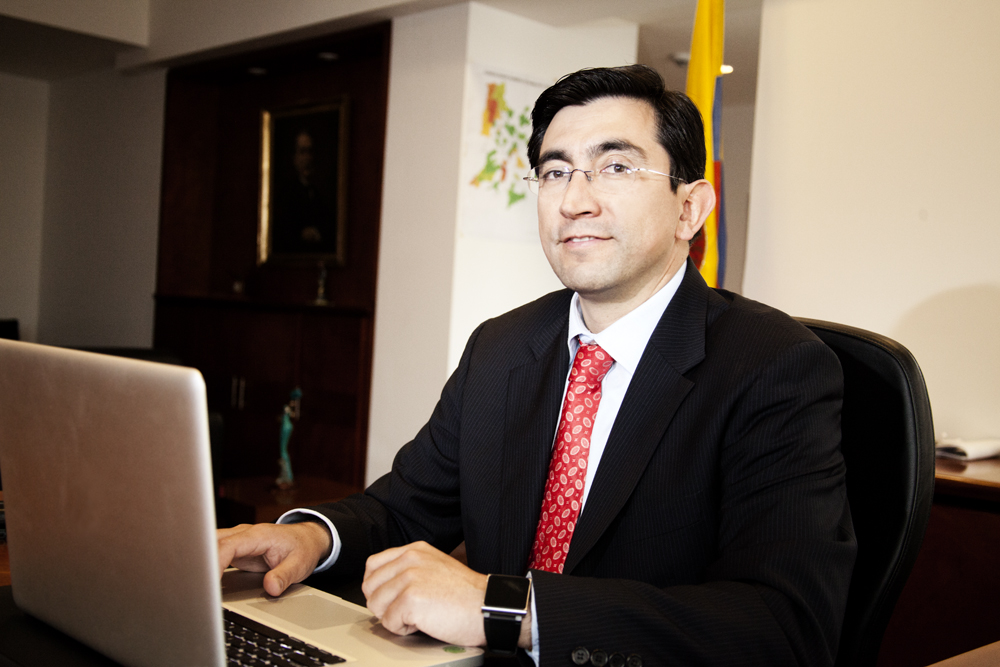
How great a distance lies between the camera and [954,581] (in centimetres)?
216

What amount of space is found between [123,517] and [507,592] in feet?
1.33

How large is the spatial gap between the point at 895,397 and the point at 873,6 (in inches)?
93.4

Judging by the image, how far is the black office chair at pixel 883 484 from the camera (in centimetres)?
113

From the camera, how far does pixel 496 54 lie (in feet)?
13.4

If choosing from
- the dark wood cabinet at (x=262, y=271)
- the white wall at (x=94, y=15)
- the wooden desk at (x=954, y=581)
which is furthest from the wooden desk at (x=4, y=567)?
the white wall at (x=94, y=15)

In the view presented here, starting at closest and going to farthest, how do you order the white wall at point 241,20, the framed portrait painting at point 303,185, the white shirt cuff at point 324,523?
the white shirt cuff at point 324,523 → the white wall at point 241,20 → the framed portrait painting at point 303,185

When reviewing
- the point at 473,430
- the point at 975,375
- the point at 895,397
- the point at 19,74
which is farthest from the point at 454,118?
the point at 19,74

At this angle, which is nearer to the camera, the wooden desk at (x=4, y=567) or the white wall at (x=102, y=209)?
the wooden desk at (x=4, y=567)

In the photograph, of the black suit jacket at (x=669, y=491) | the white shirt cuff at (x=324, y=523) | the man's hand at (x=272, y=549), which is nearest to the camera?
the black suit jacket at (x=669, y=491)

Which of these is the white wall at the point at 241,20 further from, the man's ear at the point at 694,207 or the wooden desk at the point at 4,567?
the wooden desk at the point at 4,567

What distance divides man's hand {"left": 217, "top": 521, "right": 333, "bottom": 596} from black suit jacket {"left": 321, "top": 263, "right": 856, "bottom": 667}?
89 millimetres

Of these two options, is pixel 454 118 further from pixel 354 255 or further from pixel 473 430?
pixel 473 430

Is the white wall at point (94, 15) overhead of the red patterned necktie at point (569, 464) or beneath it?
overhead

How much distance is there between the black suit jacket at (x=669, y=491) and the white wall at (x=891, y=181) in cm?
179
